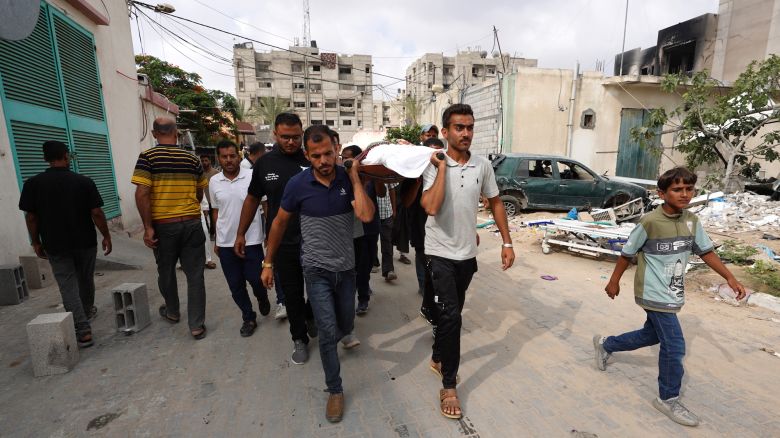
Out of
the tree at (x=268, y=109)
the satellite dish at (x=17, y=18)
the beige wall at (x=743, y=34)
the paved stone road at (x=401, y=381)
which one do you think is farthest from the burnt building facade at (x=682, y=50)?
the tree at (x=268, y=109)

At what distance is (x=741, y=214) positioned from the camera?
8.42m

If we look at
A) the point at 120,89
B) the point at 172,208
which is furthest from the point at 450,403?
the point at 120,89

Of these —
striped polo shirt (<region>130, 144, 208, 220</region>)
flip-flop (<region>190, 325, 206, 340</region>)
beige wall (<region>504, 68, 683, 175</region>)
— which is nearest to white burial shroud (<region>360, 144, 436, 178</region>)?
striped polo shirt (<region>130, 144, 208, 220</region>)

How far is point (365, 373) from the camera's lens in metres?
2.94


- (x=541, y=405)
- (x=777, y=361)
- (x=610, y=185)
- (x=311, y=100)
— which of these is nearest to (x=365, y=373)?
(x=541, y=405)

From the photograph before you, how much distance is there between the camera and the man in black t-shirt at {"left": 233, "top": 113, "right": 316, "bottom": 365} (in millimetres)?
2947

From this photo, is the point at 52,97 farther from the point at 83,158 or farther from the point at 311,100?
the point at 311,100

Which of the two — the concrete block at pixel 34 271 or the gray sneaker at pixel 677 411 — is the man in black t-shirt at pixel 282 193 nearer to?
the gray sneaker at pixel 677 411

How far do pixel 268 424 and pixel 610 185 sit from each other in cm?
952

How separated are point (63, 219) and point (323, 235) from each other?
8.10 feet

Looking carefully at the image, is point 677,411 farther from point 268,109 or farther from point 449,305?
point 268,109

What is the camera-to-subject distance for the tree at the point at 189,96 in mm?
18125

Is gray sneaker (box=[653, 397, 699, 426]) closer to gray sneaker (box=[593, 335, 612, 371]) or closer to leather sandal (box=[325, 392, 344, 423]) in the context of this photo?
gray sneaker (box=[593, 335, 612, 371])

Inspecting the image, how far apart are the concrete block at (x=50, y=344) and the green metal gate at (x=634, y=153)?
1676 centimetres
